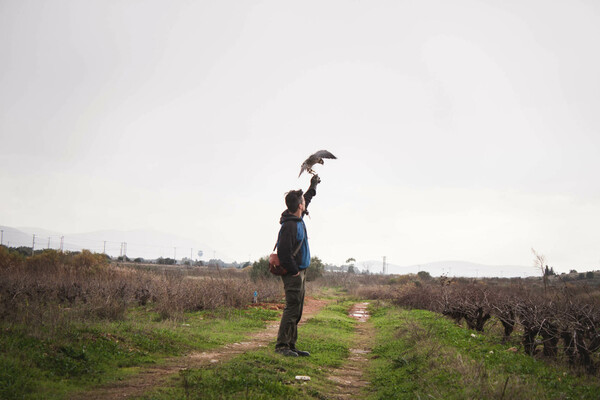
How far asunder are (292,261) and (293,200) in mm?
1118

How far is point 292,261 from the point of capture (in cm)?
722

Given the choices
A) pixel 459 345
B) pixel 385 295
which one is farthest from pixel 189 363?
pixel 385 295

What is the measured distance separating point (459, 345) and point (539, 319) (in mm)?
1564

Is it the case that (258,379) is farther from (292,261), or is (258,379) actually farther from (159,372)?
(292,261)

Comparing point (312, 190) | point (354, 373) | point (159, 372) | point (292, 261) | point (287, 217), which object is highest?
point (312, 190)

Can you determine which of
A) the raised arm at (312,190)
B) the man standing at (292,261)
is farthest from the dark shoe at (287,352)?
the raised arm at (312,190)

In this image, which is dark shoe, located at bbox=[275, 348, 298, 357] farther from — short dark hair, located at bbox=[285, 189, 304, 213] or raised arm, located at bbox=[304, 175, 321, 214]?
raised arm, located at bbox=[304, 175, 321, 214]

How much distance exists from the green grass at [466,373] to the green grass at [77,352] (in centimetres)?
371

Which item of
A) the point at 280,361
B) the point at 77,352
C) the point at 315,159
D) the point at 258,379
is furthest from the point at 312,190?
the point at 77,352

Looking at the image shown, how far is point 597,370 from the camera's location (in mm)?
6730

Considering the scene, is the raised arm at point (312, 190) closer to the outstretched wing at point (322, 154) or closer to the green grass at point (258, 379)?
the outstretched wing at point (322, 154)

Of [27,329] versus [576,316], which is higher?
[576,316]

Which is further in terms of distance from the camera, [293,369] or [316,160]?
[316,160]

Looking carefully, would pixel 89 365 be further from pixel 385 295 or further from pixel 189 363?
pixel 385 295
